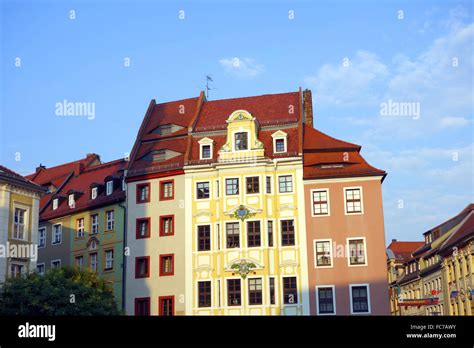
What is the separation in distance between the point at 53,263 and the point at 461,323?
4909cm

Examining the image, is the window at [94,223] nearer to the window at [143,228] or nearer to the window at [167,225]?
the window at [143,228]

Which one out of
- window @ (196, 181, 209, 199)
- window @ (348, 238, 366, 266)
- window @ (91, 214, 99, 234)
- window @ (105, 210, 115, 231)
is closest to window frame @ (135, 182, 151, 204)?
window @ (105, 210, 115, 231)

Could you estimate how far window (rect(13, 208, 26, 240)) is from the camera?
142 ft

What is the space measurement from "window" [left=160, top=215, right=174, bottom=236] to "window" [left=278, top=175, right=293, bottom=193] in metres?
8.39

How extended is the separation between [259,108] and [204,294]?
1679 cm

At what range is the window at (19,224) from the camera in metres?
43.4

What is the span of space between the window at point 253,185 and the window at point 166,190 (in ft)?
19.8

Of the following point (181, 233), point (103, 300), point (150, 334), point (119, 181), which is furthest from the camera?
point (119, 181)

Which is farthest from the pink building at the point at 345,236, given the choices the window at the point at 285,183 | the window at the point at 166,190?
the window at the point at 166,190

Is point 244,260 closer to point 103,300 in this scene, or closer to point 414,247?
point 103,300

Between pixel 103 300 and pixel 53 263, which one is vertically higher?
pixel 53 263

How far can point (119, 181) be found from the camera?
57.0 meters

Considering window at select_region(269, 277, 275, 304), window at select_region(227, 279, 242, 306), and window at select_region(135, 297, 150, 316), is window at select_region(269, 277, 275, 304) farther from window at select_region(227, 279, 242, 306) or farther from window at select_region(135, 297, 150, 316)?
window at select_region(135, 297, 150, 316)

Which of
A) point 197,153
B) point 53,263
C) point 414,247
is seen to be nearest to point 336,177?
point 197,153
